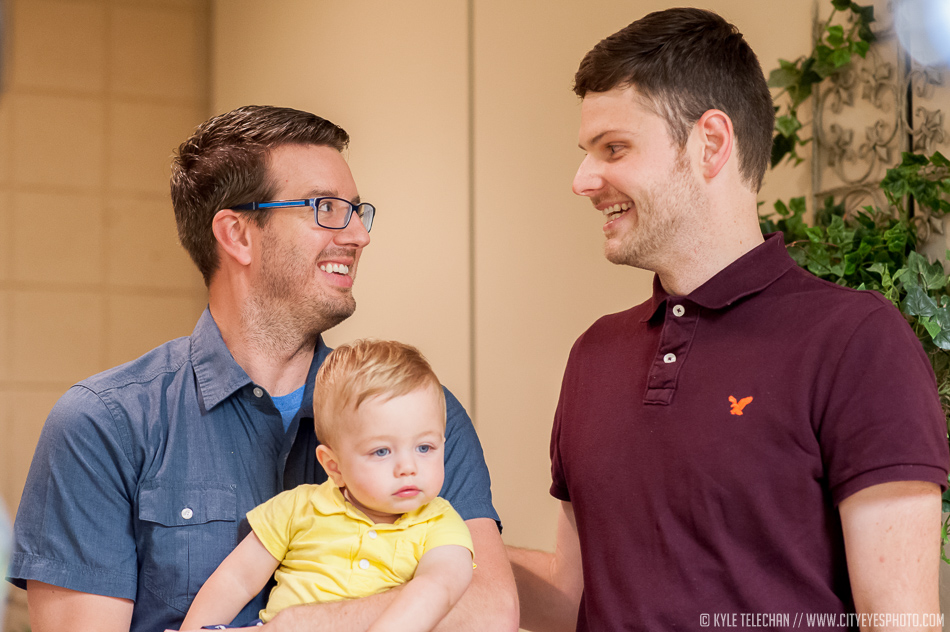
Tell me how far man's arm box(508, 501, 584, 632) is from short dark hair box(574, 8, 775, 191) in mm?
741

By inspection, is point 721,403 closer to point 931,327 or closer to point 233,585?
point 931,327

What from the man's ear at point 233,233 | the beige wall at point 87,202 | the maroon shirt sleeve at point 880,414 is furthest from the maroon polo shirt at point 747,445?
the beige wall at point 87,202

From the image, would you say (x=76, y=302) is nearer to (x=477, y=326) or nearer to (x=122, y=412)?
(x=477, y=326)

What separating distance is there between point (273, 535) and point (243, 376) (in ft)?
1.06

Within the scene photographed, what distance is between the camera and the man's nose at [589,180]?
1542mm

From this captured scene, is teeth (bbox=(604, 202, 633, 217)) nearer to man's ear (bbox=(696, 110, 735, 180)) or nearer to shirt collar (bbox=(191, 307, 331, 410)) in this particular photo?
man's ear (bbox=(696, 110, 735, 180))

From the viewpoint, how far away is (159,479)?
144 centimetres

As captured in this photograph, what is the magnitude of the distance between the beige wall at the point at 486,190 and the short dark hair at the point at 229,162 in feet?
3.60

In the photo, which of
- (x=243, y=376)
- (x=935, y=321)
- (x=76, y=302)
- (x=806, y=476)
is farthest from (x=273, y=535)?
(x=76, y=302)

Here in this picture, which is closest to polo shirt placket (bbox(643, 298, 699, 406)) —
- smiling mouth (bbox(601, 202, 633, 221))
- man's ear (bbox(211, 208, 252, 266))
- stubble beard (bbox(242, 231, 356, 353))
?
smiling mouth (bbox(601, 202, 633, 221))

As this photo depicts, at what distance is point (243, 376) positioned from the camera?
156 centimetres

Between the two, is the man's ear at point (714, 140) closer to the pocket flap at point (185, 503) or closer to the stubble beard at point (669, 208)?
the stubble beard at point (669, 208)

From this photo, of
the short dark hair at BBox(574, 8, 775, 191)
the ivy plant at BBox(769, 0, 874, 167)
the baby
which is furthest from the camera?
the ivy plant at BBox(769, 0, 874, 167)

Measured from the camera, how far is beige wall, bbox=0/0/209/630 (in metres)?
4.46
